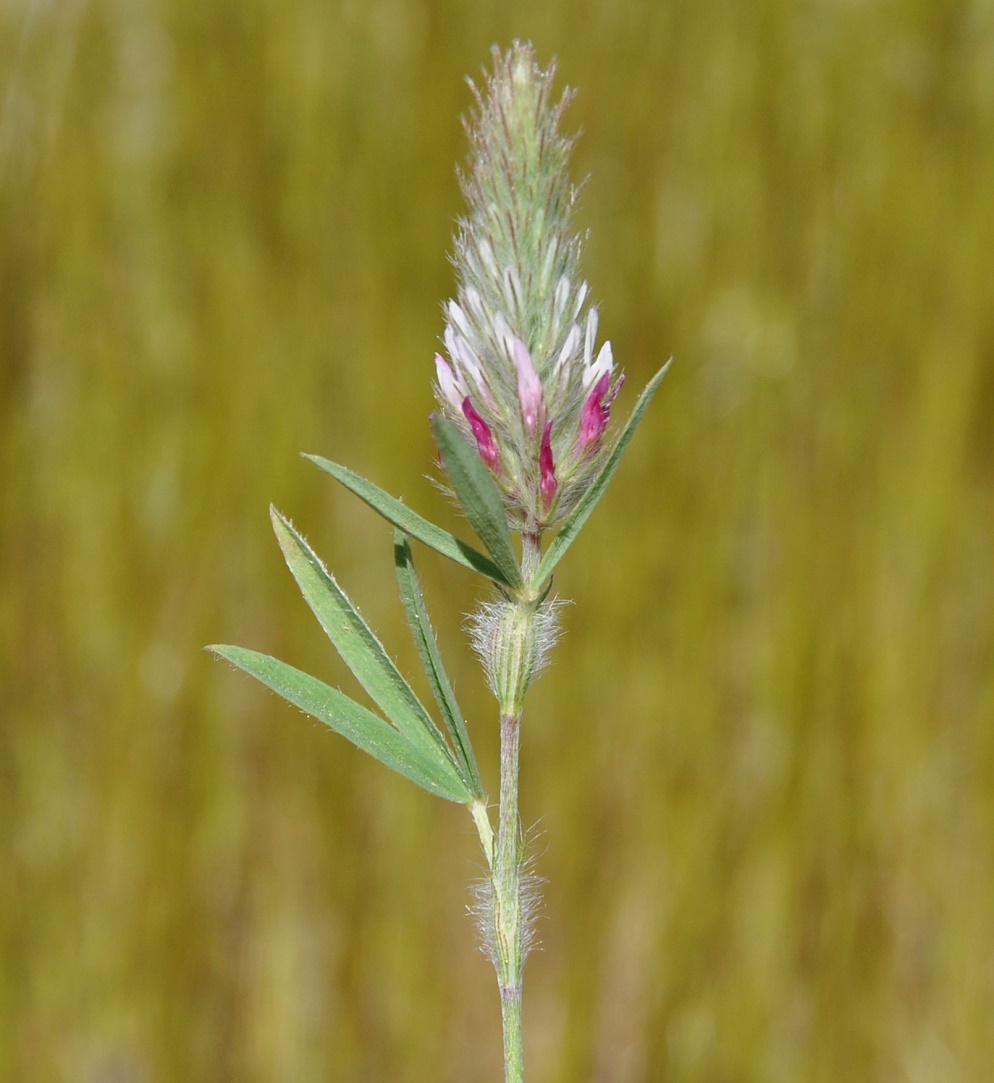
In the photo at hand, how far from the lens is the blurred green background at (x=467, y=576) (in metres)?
1.52

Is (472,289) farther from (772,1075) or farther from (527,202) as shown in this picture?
(772,1075)

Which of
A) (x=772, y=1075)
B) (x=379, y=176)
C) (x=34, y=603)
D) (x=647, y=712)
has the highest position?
(x=379, y=176)

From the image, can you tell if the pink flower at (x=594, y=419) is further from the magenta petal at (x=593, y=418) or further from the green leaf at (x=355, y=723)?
the green leaf at (x=355, y=723)

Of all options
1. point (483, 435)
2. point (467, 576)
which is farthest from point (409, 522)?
point (467, 576)

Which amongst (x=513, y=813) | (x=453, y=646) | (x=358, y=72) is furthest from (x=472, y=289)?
(x=358, y=72)

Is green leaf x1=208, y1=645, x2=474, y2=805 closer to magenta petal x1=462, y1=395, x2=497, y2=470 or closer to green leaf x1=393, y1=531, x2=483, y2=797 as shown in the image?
green leaf x1=393, y1=531, x2=483, y2=797

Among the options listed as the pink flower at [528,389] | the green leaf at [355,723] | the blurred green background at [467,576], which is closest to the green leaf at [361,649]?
the green leaf at [355,723]

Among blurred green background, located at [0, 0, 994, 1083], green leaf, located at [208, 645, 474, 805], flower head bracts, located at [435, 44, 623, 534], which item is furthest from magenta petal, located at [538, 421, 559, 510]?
blurred green background, located at [0, 0, 994, 1083]

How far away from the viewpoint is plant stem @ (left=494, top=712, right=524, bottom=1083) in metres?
0.35

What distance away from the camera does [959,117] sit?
1.61 metres

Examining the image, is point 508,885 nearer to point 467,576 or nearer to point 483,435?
point 483,435

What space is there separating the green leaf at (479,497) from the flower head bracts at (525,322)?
2 centimetres

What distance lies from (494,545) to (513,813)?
9 centimetres

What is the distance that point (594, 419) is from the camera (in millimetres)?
392
